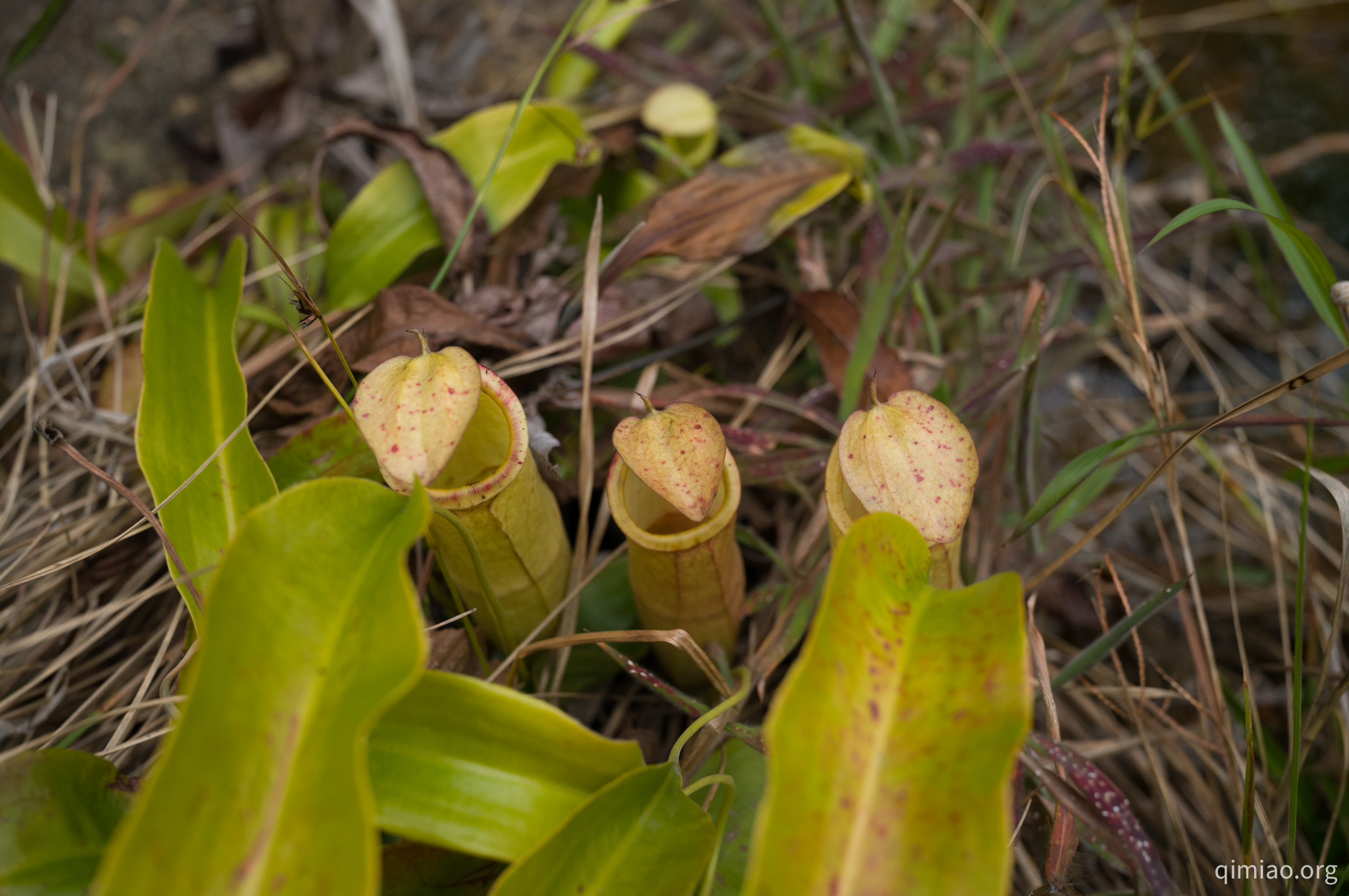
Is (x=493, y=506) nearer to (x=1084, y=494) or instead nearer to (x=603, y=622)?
(x=603, y=622)

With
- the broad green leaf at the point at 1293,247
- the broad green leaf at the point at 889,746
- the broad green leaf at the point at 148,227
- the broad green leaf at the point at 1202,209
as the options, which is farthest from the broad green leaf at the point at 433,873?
the broad green leaf at the point at 148,227

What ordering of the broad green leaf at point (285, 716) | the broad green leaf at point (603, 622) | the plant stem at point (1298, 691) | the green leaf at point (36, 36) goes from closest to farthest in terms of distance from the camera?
1. the broad green leaf at point (285, 716)
2. the plant stem at point (1298, 691)
3. the broad green leaf at point (603, 622)
4. the green leaf at point (36, 36)

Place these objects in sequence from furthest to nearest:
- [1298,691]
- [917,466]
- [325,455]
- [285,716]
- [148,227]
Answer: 1. [148,227]
2. [325,455]
3. [1298,691]
4. [917,466]
5. [285,716]

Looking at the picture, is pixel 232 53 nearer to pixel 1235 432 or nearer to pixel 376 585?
pixel 376 585

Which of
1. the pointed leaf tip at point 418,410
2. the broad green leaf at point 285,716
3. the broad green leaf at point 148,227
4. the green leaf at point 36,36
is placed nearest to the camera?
the broad green leaf at point 285,716

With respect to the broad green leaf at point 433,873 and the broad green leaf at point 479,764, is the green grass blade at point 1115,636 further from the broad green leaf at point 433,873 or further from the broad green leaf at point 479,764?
the broad green leaf at point 433,873

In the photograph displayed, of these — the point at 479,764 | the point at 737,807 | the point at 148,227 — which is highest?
the point at 148,227

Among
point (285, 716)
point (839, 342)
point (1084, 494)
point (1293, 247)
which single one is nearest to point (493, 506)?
point (285, 716)
